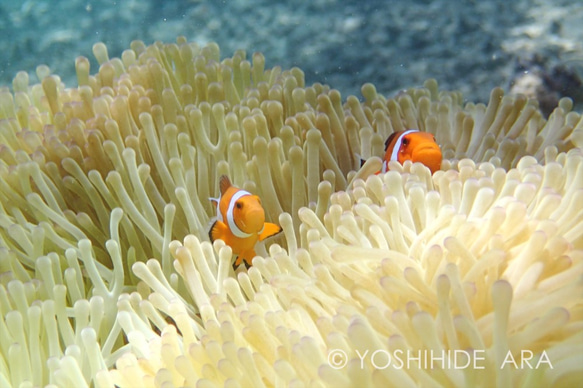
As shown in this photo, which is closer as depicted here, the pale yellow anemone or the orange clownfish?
the pale yellow anemone

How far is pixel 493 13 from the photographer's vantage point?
2857 millimetres

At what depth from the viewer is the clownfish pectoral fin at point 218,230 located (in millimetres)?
1262

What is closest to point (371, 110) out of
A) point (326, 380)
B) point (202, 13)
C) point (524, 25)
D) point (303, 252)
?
point (303, 252)

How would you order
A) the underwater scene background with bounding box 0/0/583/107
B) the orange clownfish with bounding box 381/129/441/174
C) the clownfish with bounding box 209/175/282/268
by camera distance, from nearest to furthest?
the clownfish with bounding box 209/175/282/268 → the orange clownfish with bounding box 381/129/441/174 → the underwater scene background with bounding box 0/0/583/107

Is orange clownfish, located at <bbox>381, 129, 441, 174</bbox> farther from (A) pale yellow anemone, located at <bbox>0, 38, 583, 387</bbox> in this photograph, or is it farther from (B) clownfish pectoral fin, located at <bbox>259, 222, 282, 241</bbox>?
Answer: (B) clownfish pectoral fin, located at <bbox>259, 222, 282, 241</bbox>

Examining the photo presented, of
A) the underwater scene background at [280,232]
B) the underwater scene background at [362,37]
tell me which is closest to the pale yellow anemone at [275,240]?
the underwater scene background at [280,232]

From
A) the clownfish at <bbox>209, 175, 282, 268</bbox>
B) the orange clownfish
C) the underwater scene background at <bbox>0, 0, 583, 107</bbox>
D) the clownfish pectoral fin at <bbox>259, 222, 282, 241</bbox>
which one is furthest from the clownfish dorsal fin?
the underwater scene background at <bbox>0, 0, 583, 107</bbox>

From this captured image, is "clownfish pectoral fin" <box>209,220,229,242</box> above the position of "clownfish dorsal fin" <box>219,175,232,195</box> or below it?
below

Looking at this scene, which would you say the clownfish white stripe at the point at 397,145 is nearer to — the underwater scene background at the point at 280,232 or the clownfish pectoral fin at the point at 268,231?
the underwater scene background at the point at 280,232

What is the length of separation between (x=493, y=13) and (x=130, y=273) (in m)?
2.43

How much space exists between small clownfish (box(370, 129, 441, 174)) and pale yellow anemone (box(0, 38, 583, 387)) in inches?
2.0

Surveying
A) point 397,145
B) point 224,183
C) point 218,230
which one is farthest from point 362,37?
point 218,230

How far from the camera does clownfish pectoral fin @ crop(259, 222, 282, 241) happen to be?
125 centimetres

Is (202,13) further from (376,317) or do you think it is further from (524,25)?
(376,317)
